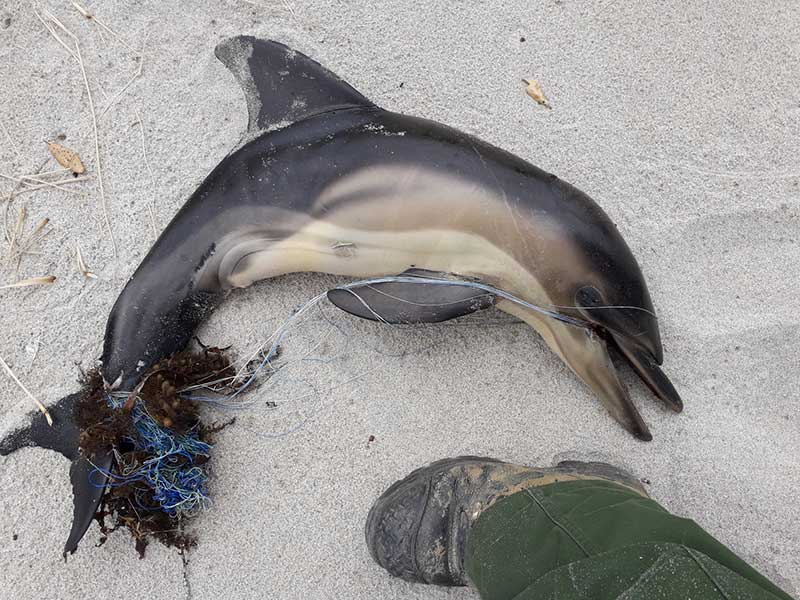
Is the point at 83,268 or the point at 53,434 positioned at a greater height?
the point at 83,268

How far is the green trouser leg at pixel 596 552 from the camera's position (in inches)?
55.7

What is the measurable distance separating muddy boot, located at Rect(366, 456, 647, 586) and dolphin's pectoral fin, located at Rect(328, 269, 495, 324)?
2.09 feet

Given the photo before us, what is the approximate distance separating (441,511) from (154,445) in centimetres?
116

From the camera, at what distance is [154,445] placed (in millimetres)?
2404

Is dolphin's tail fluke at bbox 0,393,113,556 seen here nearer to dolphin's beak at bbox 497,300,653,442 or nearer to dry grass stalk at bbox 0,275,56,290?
dry grass stalk at bbox 0,275,56,290

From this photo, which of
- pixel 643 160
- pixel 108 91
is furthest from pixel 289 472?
pixel 643 160

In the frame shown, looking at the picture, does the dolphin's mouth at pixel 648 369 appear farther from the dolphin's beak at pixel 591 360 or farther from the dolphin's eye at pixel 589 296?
the dolphin's eye at pixel 589 296

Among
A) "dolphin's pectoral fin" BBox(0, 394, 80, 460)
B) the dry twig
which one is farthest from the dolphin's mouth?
"dolphin's pectoral fin" BBox(0, 394, 80, 460)

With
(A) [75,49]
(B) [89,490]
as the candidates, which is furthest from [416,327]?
(A) [75,49]

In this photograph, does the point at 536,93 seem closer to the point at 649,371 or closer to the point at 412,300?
the point at 412,300

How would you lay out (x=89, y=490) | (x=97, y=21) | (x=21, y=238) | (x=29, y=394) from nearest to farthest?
(x=89, y=490) → (x=29, y=394) → (x=21, y=238) → (x=97, y=21)

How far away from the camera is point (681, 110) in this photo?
2.94 m

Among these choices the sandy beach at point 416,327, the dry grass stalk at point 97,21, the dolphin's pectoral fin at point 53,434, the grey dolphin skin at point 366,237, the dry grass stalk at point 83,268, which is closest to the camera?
the grey dolphin skin at point 366,237

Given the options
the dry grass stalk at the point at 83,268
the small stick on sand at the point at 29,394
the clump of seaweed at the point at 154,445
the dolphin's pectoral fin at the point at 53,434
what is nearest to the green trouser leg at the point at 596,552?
the clump of seaweed at the point at 154,445
